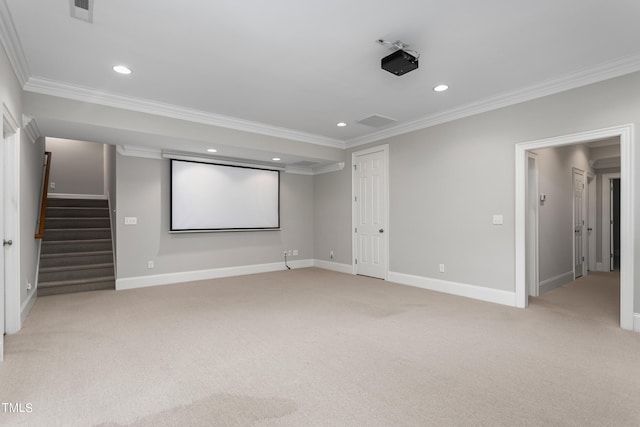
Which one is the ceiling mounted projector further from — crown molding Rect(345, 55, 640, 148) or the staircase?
the staircase

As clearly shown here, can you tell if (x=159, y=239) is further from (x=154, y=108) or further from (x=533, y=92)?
(x=533, y=92)

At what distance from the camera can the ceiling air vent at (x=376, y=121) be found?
500 centimetres

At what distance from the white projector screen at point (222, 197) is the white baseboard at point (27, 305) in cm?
202

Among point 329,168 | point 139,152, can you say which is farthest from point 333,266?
point 139,152

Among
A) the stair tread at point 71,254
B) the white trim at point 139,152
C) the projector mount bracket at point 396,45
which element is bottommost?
the stair tread at point 71,254

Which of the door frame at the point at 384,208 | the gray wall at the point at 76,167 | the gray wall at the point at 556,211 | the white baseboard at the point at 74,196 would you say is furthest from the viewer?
the gray wall at the point at 76,167

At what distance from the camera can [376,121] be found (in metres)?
5.19

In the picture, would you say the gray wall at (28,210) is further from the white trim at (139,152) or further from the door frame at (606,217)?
the door frame at (606,217)

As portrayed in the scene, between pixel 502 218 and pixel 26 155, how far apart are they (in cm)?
600

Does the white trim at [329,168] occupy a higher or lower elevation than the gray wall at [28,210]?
higher

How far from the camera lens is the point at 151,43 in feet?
9.48

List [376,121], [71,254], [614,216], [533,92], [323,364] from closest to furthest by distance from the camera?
[323,364]
[533,92]
[376,121]
[71,254]
[614,216]

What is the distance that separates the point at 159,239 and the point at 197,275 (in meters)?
0.94

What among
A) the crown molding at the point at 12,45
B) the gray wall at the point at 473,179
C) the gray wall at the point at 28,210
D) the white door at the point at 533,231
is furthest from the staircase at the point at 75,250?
the white door at the point at 533,231
